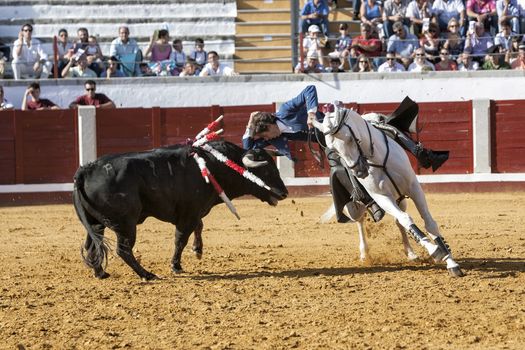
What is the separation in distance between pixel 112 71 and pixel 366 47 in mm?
3928

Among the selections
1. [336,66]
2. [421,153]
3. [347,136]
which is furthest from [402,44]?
[347,136]

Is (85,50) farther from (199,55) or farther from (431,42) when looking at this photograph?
(431,42)

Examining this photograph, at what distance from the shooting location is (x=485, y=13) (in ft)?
57.4

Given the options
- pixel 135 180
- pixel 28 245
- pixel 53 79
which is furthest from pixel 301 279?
pixel 53 79

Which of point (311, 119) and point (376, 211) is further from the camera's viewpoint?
point (376, 211)

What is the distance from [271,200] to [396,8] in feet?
28.1

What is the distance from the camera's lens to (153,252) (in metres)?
11.1

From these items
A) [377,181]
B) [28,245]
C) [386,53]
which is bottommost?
[28,245]

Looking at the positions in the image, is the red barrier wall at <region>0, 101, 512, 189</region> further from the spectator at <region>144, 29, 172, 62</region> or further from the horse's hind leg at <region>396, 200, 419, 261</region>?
the horse's hind leg at <region>396, 200, 419, 261</region>

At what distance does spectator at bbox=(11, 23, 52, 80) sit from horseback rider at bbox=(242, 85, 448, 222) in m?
8.14

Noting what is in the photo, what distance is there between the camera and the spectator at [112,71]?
673 inches

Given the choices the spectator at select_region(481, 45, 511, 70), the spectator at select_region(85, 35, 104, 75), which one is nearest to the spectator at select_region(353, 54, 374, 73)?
the spectator at select_region(481, 45, 511, 70)

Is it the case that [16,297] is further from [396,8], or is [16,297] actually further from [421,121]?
[396,8]

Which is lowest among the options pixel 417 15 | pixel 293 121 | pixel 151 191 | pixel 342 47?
pixel 151 191
